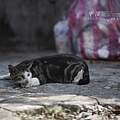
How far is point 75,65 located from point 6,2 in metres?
5.72

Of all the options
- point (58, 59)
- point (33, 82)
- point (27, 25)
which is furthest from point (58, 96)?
point (27, 25)

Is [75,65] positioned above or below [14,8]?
below

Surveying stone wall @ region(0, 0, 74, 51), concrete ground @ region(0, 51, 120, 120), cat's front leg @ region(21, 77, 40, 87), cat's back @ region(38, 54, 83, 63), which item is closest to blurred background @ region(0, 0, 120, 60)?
stone wall @ region(0, 0, 74, 51)

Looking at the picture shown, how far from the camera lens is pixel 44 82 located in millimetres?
5152

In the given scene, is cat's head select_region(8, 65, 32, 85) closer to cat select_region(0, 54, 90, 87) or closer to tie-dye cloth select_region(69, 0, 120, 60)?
cat select_region(0, 54, 90, 87)

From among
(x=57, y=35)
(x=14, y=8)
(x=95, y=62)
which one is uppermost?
(x=14, y=8)

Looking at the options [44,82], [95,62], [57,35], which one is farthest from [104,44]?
[44,82]

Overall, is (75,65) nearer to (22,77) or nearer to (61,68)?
(61,68)

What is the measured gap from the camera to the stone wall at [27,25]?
1059cm

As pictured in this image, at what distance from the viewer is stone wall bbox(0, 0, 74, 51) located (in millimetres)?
10586

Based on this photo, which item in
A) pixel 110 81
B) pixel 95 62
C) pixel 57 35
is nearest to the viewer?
pixel 110 81

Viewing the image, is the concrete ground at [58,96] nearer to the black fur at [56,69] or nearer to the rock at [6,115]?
the rock at [6,115]

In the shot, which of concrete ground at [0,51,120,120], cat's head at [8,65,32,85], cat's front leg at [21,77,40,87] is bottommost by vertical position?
concrete ground at [0,51,120,120]

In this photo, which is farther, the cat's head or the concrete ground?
the cat's head
